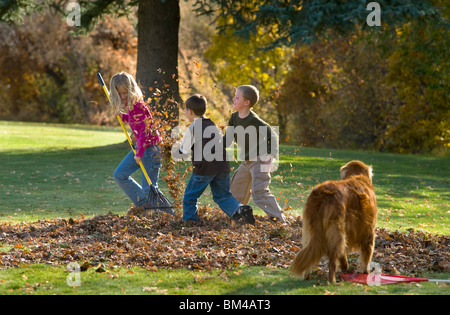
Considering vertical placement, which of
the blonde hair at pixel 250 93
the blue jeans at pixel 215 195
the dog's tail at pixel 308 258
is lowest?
the dog's tail at pixel 308 258

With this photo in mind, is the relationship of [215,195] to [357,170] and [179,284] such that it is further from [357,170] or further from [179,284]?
[179,284]

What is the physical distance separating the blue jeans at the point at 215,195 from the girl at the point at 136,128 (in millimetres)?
663

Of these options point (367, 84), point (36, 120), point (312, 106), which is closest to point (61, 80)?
point (36, 120)

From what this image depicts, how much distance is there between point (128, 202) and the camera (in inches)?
414

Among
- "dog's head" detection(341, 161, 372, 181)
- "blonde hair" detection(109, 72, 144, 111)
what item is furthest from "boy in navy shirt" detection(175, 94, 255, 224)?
"dog's head" detection(341, 161, 372, 181)

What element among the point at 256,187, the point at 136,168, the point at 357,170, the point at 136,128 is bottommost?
the point at 256,187

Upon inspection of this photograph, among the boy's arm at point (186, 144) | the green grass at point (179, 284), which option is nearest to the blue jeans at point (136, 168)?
the boy's arm at point (186, 144)

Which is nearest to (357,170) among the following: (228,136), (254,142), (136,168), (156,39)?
(254,142)

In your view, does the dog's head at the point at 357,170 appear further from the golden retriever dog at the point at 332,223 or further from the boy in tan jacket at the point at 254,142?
the boy in tan jacket at the point at 254,142

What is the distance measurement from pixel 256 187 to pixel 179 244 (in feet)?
5.27

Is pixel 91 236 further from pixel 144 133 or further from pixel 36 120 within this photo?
pixel 36 120

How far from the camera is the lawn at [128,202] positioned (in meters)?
5.21

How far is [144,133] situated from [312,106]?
18098mm

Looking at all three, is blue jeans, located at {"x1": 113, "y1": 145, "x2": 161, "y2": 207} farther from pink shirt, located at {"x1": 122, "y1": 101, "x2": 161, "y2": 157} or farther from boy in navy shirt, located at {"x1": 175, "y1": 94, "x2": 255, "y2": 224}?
boy in navy shirt, located at {"x1": 175, "y1": 94, "x2": 255, "y2": 224}
